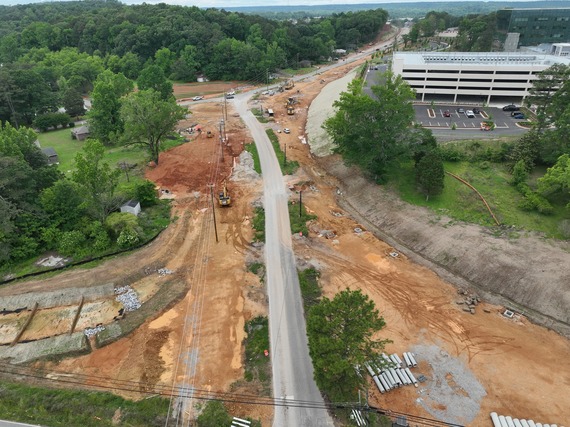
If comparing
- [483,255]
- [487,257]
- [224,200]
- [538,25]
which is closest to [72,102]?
→ [224,200]

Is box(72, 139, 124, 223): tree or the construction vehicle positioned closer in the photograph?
box(72, 139, 124, 223): tree

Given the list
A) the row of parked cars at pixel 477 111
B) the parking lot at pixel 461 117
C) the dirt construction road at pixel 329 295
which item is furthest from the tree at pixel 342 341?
the row of parked cars at pixel 477 111

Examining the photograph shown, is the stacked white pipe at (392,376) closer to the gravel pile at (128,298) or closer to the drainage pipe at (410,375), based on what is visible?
the drainage pipe at (410,375)

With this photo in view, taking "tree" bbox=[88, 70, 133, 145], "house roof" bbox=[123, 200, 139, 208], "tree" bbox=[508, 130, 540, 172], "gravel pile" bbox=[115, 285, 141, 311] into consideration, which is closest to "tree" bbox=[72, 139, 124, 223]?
"house roof" bbox=[123, 200, 139, 208]

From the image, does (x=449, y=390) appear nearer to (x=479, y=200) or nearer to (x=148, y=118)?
Answer: (x=479, y=200)

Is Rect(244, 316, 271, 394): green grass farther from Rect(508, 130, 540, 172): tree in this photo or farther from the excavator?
the excavator

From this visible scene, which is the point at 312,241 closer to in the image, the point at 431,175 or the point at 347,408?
the point at 431,175

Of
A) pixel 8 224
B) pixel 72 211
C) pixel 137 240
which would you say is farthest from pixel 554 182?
pixel 8 224
